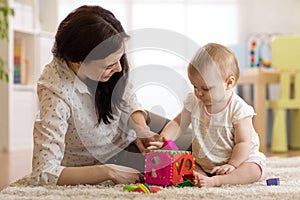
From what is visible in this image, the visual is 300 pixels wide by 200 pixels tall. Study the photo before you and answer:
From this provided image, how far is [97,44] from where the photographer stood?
1.35 metres

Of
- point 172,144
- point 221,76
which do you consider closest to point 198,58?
point 221,76

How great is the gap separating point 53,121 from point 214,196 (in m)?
0.42

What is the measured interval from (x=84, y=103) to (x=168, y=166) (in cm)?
29

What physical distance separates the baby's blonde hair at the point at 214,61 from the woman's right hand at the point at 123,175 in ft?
0.97

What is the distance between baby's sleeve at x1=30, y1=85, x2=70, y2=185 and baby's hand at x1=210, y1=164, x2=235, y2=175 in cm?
38

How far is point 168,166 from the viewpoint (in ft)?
4.44

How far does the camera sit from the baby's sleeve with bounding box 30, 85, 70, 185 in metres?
1.33

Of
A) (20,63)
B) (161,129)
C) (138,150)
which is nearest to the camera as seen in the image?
(138,150)

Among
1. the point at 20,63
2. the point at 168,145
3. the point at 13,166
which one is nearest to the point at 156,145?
the point at 168,145

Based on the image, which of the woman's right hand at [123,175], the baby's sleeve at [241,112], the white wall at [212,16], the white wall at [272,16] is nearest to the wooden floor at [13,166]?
the woman's right hand at [123,175]

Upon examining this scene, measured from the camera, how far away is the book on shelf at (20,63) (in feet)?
11.4

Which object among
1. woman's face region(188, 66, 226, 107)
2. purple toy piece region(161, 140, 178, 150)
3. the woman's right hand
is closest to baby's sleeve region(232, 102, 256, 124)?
woman's face region(188, 66, 226, 107)

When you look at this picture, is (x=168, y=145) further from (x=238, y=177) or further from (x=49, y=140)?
(x=49, y=140)

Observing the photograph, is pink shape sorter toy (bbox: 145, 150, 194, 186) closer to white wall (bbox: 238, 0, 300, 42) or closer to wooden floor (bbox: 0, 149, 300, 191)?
wooden floor (bbox: 0, 149, 300, 191)
